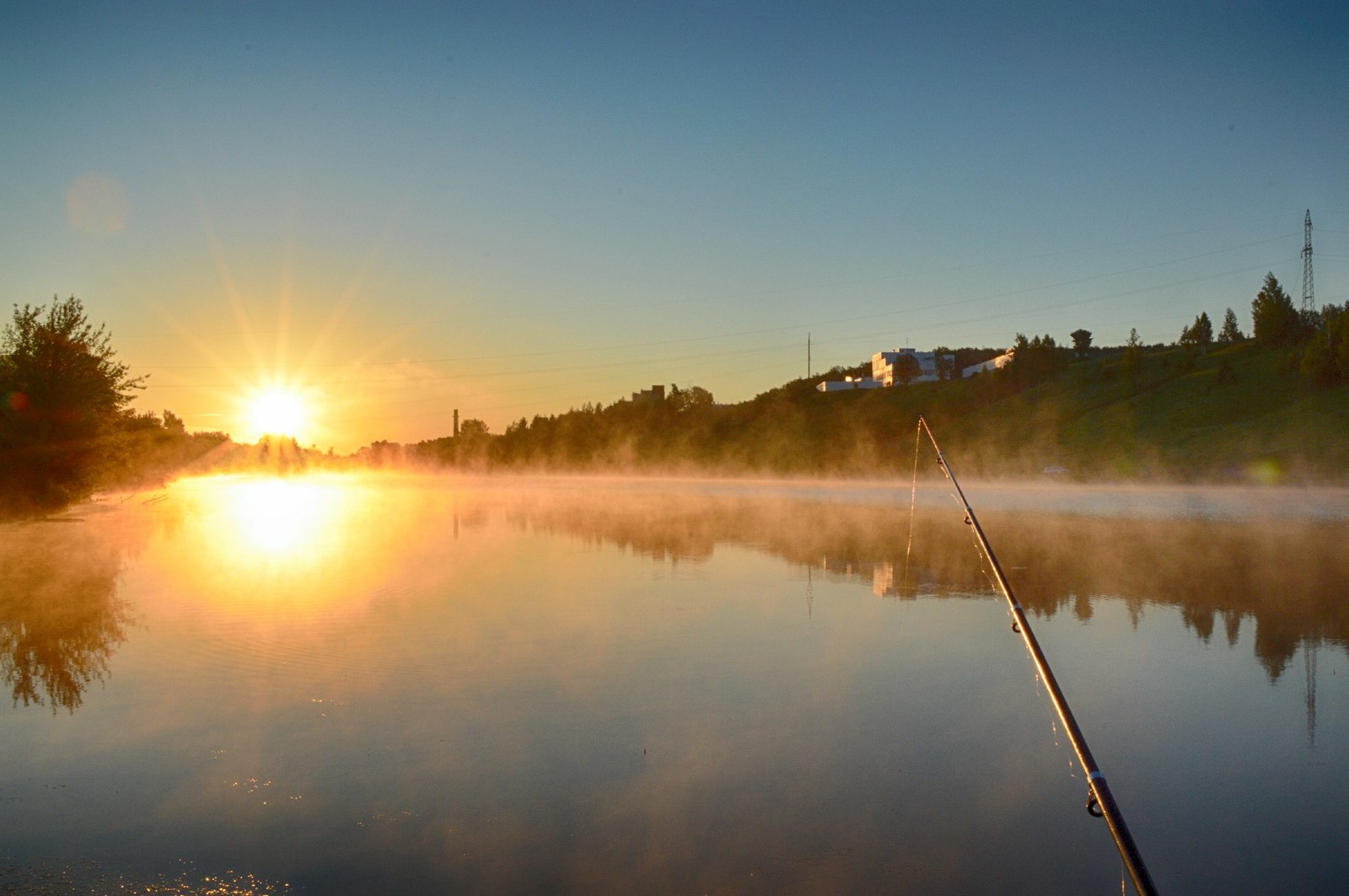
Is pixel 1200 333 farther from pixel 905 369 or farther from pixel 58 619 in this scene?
pixel 58 619

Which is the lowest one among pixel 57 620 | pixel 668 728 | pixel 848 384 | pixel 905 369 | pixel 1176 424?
pixel 668 728

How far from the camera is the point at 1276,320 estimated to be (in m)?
112

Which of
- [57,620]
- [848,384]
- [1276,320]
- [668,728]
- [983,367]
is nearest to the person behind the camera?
[668,728]

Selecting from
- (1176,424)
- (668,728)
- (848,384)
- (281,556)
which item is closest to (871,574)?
(668,728)

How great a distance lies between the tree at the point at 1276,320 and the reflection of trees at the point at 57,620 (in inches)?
4634

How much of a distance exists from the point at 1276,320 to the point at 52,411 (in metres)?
117

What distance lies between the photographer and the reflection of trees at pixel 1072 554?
17.8 metres

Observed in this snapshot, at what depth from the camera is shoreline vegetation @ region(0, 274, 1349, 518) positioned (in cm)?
4303

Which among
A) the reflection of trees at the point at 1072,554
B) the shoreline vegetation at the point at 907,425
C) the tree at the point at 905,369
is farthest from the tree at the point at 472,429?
the reflection of trees at the point at 1072,554

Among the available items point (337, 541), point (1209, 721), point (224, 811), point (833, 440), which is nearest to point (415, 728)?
point (224, 811)

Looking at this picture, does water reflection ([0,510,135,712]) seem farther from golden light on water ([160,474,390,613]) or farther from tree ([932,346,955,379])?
tree ([932,346,955,379])

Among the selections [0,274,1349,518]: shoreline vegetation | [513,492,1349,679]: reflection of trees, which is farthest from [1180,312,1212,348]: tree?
[513,492,1349,679]: reflection of trees

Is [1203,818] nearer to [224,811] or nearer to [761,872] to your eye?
[761,872]

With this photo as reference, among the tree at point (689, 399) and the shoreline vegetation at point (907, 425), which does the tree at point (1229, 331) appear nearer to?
the shoreline vegetation at point (907, 425)
